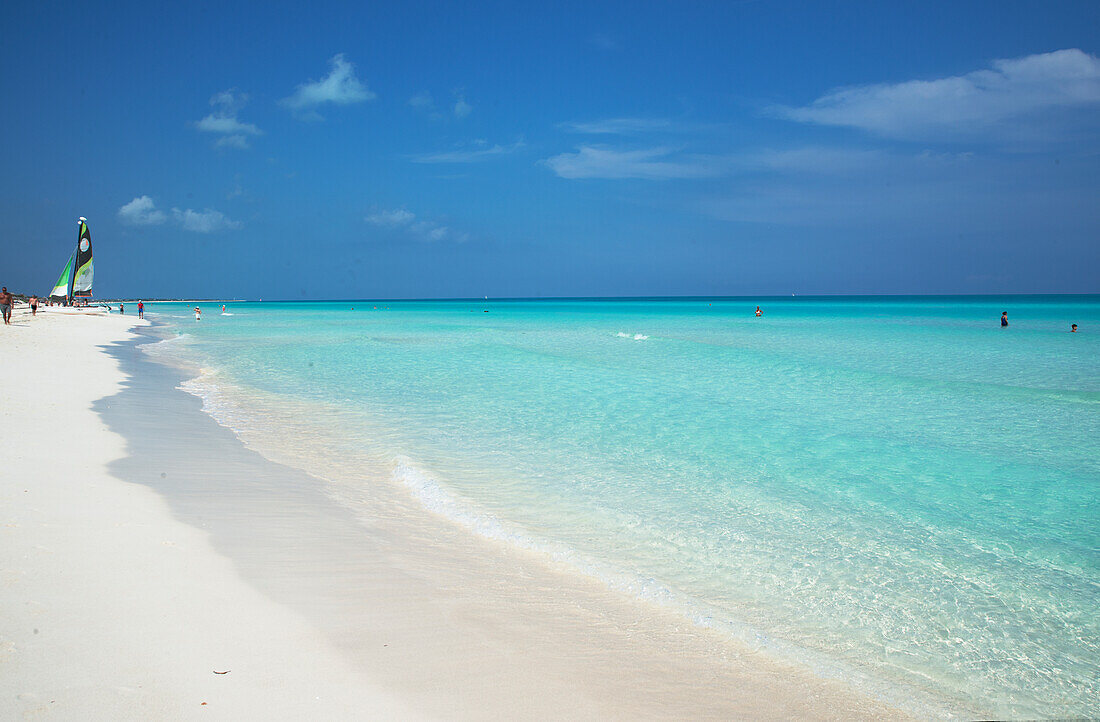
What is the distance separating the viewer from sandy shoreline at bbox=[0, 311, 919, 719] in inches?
118

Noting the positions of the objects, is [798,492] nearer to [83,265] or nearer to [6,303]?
[6,303]

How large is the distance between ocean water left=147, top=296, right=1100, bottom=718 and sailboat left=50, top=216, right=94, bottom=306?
145ft

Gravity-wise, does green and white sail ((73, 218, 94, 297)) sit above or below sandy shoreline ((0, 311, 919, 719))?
above

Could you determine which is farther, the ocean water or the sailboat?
the sailboat

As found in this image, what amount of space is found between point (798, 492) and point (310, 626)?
5361mm

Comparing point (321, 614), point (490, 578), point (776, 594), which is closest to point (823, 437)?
point (776, 594)

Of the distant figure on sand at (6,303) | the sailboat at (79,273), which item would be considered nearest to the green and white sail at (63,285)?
the sailboat at (79,273)

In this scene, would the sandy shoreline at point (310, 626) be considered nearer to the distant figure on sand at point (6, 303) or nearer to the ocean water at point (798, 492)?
the ocean water at point (798, 492)

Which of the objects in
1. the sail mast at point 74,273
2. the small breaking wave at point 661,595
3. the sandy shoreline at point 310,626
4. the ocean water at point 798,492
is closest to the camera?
the sandy shoreline at point 310,626

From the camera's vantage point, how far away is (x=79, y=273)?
5234 centimetres

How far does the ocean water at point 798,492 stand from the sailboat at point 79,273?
145ft

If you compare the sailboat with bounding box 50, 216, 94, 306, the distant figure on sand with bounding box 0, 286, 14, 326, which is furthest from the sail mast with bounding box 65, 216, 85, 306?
the distant figure on sand with bounding box 0, 286, 14, 326

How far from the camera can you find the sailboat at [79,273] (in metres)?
49.9

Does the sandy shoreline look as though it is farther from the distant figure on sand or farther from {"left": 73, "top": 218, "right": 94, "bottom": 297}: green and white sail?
{"left": 73, "top": 218, "right": 94, "bottom": 297}: green and white sail
